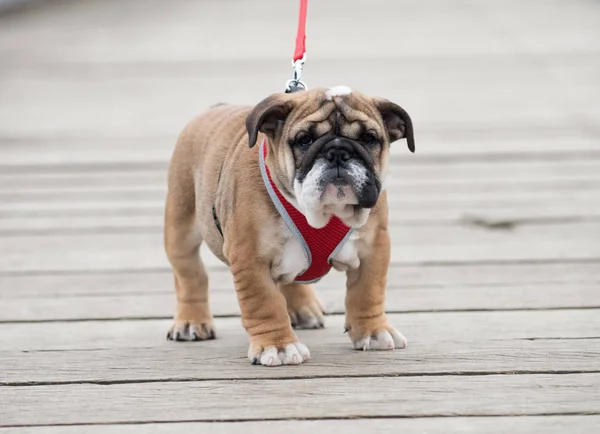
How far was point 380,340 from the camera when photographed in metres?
3.29

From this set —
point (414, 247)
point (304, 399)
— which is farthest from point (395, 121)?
point (414, 247)

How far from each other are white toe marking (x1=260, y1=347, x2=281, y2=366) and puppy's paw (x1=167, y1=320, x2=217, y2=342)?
46 centimetres

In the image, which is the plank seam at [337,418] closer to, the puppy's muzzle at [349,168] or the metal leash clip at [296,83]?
the puppy's muzzle at [349,168]

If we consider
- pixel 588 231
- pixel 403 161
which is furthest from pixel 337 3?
pixel 588 231

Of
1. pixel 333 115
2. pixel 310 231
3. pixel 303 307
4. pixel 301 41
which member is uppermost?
pixel 301 41

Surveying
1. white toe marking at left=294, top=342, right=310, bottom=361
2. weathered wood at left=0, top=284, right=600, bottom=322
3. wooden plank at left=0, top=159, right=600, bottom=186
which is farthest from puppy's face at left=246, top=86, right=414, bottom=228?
wooden plank at left=0, top=159, right=600, bottom=186

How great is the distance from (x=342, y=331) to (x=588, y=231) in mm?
1768

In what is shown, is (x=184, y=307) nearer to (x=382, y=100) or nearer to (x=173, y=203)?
(x=173, y=203)

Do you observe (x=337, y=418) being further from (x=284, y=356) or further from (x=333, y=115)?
(x=333, y=115)

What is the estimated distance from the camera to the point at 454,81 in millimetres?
9422

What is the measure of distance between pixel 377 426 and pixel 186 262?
1267 mm

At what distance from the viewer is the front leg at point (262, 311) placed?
3.16 meters

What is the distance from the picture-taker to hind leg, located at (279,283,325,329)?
12.1ft

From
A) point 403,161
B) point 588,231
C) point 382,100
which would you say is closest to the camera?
point 382,100
